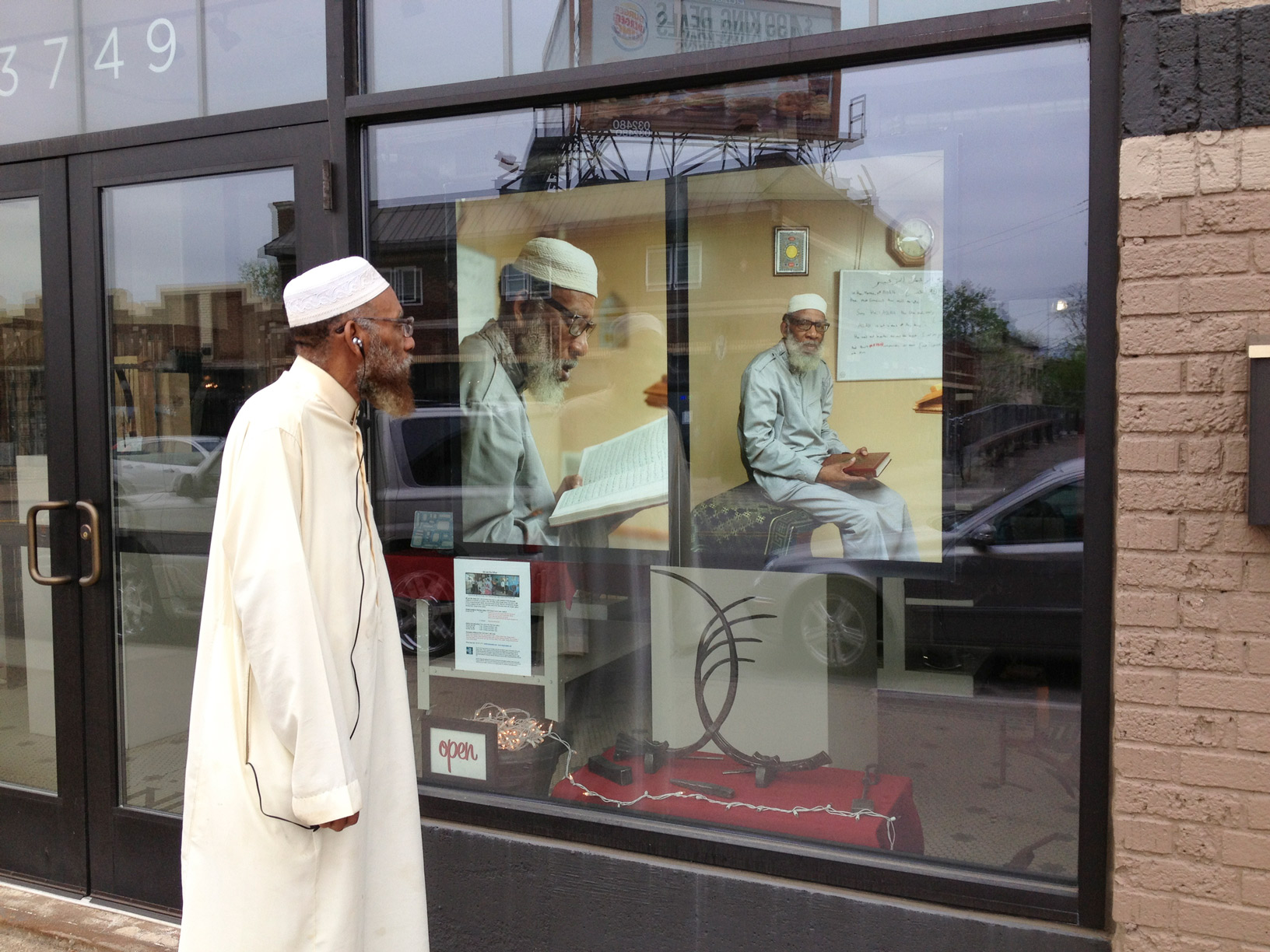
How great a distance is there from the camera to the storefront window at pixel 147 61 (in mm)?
3594

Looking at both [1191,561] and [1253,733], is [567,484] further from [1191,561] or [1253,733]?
[1253,733]

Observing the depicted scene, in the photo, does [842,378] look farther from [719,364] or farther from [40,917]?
[40,917]

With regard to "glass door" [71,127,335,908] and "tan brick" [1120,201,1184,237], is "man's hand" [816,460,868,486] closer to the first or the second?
"tan brick" [1120,201,1184,237]

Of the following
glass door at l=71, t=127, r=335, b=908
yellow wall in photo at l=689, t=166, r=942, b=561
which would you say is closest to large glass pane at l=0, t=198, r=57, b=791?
glass door at l=71, t=127, r=335, b=908

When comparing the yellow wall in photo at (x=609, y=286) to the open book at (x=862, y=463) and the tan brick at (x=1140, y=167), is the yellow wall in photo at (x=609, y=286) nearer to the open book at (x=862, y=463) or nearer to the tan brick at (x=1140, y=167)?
the open book at (x=862, y=463)

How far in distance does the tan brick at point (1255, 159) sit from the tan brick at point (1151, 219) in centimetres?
14

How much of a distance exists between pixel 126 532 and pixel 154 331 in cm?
78

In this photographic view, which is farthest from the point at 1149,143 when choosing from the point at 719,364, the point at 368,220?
the point at 368,220

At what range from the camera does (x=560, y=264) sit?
3662 millimetres

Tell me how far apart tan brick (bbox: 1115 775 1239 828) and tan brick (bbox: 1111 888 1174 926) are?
0.20 metres

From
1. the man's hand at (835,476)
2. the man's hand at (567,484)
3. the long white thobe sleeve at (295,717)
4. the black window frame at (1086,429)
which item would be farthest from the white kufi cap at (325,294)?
the man's hand at (835,476)

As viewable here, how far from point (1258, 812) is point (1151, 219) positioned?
140 centimetres

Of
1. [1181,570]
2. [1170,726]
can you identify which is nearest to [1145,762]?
[1170,726]

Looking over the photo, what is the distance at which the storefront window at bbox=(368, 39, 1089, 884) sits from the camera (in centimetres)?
285
